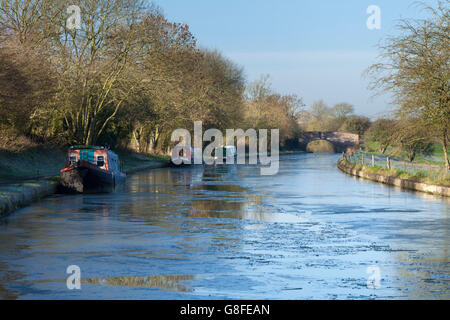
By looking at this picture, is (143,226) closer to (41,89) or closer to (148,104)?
(41,89)

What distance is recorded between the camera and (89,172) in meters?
30.3

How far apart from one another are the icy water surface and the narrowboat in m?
4.26

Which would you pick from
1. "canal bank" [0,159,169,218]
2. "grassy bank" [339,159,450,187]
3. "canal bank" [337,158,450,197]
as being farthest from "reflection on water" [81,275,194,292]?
"grassy bank" [339,159,450,187]

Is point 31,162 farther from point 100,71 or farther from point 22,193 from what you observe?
point 22,193

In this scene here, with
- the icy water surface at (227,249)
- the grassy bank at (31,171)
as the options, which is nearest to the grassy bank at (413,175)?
the icy water surface at (227,249)

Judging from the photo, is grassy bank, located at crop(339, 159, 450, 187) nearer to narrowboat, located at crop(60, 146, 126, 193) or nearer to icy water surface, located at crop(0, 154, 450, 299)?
icy water surface, located at crop(0, 154, 450, 299)

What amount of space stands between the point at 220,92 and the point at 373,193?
158 feet

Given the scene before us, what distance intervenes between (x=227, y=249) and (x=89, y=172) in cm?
1768

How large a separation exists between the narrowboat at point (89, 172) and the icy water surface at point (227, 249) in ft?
14.0

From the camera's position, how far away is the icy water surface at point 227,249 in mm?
9718

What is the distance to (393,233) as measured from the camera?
16.3 meters

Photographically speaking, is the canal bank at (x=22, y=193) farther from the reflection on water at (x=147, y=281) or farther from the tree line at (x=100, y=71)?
the reflection on water at (x=147, y=281)

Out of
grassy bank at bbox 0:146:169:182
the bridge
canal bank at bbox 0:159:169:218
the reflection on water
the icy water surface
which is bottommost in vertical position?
the icy water surface

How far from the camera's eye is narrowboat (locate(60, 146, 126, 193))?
99.1 ft
